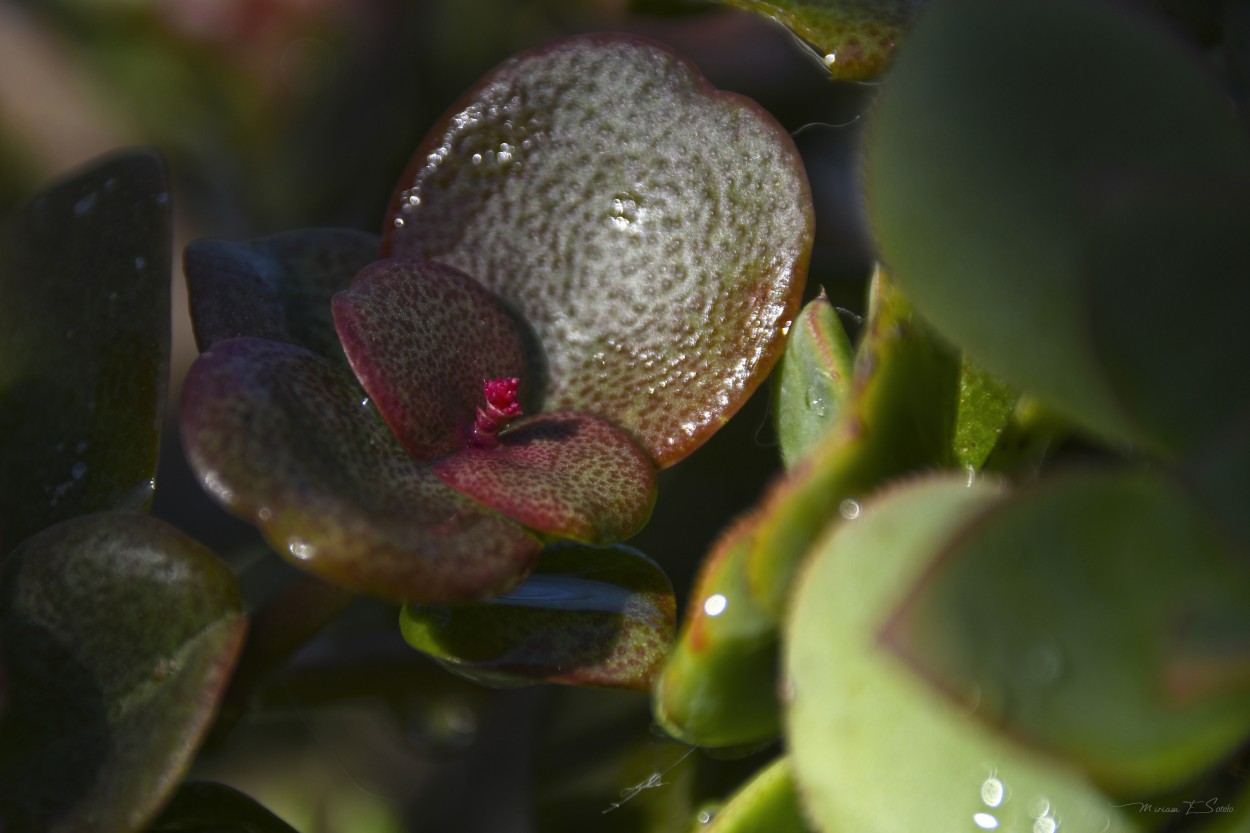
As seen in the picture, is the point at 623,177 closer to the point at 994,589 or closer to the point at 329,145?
the point at 994,589

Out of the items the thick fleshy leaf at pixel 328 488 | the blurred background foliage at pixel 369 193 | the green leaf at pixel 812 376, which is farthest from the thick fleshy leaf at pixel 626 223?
the blurred background foliage at pixel 369 193

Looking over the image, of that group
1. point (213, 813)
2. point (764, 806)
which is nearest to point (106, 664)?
point (213, 813)

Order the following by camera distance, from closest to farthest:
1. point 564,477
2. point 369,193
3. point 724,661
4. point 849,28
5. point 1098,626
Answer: point 1098,626
point 724,661
point 564,477
point 849,28
point 369,193

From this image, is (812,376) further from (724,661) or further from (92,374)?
(92,374)

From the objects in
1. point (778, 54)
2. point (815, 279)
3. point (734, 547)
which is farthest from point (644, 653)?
point (778, 54)

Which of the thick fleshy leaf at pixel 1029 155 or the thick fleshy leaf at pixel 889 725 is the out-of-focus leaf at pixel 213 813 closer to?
the thick fleshy leaf at pixel 889 725

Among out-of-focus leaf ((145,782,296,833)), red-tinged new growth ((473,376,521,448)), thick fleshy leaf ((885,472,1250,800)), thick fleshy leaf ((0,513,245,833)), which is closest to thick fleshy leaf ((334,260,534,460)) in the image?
red-tinged new growth ((473,376,521,448))
